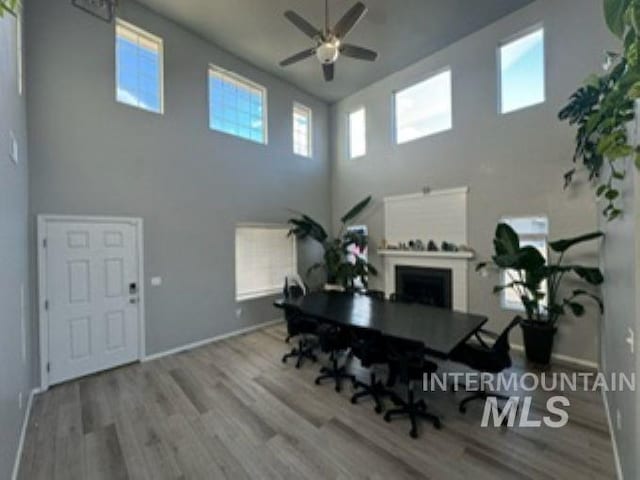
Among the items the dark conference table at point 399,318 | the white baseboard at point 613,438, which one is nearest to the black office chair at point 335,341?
the dark conference table at point 399,318

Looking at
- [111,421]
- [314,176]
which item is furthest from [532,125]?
[111,421]

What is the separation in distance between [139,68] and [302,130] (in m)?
3.49

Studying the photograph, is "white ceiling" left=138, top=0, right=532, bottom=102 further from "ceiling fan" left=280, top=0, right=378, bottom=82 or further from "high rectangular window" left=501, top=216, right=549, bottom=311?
"high rectangular window" left=501, top=216, right=549, bottom=311

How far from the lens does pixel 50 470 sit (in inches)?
92.2

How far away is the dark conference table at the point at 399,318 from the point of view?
111 inches

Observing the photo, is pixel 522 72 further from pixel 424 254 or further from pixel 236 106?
pixel 236 106

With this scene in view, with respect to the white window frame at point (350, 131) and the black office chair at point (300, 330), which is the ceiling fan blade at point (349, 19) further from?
the white window frame at point (350, 131)

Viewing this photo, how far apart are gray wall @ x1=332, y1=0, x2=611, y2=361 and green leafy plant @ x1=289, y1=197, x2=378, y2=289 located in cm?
41

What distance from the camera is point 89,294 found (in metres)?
3.94

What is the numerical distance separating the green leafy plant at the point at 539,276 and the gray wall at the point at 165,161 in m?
4.22

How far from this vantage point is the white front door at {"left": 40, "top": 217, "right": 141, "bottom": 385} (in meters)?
3.67

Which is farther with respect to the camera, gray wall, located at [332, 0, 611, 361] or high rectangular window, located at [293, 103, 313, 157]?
high rectangular window, located at [293, 103, 313, 157]

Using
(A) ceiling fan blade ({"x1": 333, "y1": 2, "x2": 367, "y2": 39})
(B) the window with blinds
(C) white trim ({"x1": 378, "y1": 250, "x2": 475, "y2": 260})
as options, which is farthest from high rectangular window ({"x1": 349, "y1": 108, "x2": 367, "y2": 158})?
(A) ceiling fan blade ({"x1": 333, "y1": 2, "x2": 367, "y2": 39})

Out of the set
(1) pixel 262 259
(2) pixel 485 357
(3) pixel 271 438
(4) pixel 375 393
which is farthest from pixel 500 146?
(3) pixel 271 438
